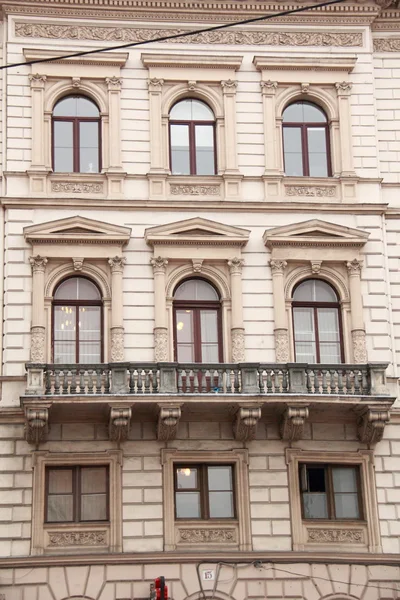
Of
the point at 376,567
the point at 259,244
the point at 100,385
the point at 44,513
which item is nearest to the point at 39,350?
the point at 100,385

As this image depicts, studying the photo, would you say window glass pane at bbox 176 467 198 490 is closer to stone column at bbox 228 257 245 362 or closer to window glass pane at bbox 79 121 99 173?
stone column at bbox 228 257 245 362

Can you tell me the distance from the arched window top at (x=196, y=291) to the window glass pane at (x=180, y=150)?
2.98 m

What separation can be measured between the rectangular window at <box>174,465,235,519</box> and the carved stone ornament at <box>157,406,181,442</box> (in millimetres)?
985

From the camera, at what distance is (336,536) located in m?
27.1

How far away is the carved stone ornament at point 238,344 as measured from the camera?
2808 centimetres

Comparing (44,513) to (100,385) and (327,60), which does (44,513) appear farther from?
(327,60)

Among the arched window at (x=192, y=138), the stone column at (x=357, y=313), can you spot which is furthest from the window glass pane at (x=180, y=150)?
the stone column at (x=357, y=313)

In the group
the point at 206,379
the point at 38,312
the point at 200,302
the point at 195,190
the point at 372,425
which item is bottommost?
the point at 372,425

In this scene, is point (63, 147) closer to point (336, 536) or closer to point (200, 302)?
point (200, 302)

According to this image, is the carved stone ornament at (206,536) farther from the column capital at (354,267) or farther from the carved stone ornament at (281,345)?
the column capital at (354,267)

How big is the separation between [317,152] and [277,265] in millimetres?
3635

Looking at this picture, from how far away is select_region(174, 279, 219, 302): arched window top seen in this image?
28953mm

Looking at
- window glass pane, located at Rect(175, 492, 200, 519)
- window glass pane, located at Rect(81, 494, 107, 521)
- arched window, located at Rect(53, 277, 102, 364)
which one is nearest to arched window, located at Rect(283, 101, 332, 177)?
arched window, located at Rect(53, 277, 102, 364)

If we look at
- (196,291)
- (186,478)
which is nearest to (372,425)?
(186,478)
